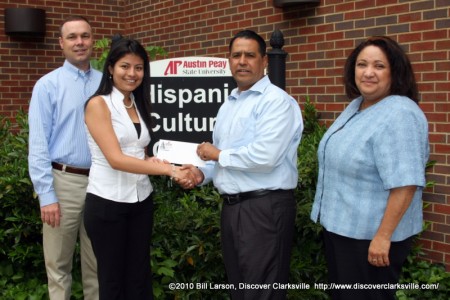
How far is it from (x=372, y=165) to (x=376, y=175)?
0.05 meters

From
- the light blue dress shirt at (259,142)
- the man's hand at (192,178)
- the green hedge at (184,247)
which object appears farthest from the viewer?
the green hedge at (184,247)

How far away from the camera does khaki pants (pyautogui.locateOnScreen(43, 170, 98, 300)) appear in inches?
134

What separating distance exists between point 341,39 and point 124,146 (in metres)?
2.63

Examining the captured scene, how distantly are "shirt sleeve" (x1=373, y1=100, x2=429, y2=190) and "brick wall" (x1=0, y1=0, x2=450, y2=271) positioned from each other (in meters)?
1.87

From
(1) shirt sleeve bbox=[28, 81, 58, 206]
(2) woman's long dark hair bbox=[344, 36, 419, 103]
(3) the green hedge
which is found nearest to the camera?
(2) woman's long dark hair bbox=[344, 36, 419, 103]

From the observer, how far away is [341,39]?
4938 millimetres

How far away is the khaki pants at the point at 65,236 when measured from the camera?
3393 mm

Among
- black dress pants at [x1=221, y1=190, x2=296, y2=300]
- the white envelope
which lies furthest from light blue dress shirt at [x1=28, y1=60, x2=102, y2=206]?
black dress pants at [x1=221, y1=190, x2=296, y2=300]

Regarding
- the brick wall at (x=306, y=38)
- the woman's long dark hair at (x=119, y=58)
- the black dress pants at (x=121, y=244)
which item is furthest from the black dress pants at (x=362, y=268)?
the brick wall at (x=306, y=38)

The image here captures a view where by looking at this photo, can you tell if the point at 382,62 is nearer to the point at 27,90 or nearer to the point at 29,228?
the point at 29,228

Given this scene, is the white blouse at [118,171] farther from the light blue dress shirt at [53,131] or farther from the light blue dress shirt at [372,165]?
the light blue dress shirt at [372,165]

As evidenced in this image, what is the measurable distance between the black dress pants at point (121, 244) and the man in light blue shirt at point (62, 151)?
422 millimetres

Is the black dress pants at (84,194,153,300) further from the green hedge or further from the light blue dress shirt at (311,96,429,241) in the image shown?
the light blue dress shirt at (311,96,429,241)

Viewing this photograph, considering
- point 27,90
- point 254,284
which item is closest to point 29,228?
point 254,284
